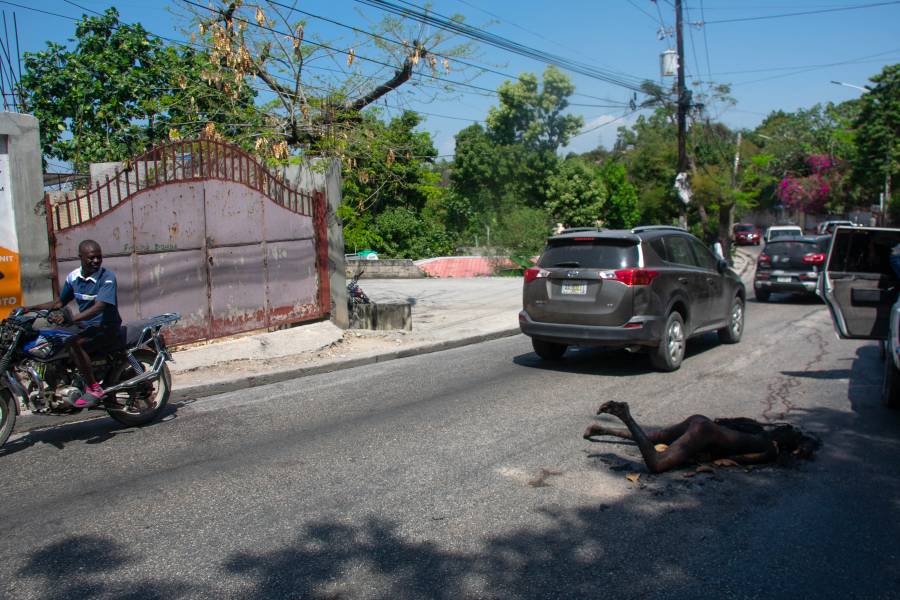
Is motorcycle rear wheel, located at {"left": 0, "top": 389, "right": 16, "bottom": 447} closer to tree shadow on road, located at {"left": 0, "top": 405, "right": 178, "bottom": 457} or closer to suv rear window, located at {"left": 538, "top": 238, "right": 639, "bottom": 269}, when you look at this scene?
tree shadow on road, located at {"left": 0, "top": 405, "right": 178, "bottom": 457}

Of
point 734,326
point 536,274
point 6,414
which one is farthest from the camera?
point 734,326

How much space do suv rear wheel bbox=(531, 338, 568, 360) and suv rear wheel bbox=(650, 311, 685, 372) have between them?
4.56 feet

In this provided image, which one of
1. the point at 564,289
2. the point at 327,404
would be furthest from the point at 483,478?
the point at 564,289

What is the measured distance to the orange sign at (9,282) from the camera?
8.71 metres

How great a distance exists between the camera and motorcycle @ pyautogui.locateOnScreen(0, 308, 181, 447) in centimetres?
649

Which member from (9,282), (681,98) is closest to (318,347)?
(9,282)

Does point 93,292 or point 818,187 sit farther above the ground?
point 818,187

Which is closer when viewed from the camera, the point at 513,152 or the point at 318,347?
the point at 318,347

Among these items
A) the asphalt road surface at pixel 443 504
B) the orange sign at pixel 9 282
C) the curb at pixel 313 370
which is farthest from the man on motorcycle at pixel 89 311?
the orange sign at pixel 9 282

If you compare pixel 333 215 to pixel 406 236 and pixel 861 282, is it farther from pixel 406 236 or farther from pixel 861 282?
pixel 406 236

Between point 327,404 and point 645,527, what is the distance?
4.40 meters

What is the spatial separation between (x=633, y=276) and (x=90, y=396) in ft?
19.9

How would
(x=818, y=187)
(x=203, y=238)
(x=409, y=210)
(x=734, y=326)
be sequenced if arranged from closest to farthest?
(x=203, y=238) → (x=734, y=326) → (x=409, y=210) → (x=818, y=187)

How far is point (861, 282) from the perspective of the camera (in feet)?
28.9
